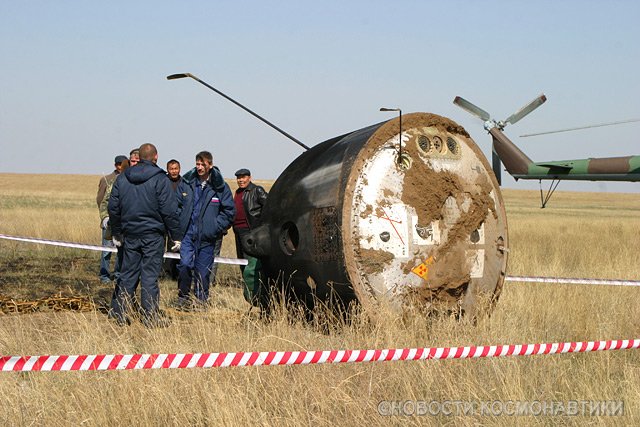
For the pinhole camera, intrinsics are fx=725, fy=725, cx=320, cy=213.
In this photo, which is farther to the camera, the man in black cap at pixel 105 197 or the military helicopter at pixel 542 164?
the military helicopter at pixel 542 164

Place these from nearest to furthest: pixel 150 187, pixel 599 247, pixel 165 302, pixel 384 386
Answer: pixel 384 386, pixel 150 187, pixel 165 302, pixel 599 247

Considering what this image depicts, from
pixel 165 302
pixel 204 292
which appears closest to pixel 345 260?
pixel 204 292

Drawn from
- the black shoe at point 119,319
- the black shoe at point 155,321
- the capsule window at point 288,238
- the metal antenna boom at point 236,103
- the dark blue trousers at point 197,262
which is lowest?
the black shoe at point 119,319

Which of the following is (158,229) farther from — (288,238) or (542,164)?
(542,164)

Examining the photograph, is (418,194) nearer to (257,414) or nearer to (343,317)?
(343,317)

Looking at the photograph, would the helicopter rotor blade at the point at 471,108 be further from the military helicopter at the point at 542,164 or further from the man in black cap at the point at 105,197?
the man in black cap at the point at 105,197

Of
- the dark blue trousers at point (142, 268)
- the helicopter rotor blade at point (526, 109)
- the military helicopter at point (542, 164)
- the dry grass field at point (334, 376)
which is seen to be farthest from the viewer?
the helicopter rotor blade at point (526, 109)

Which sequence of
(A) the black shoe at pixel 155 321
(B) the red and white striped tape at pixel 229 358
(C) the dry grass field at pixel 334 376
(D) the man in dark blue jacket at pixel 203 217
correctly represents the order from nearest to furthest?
(B) the red and white striped tape at pixel 229 358 → (C) the dry grass field at pixel 334 376 → (A) the black shoe at pixel 155 321 → (D) the man in dark blue jacket at pixel 203 217

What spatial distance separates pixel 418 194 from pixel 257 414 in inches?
→ 100

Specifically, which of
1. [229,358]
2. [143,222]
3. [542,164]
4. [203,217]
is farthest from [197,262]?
[542,164]

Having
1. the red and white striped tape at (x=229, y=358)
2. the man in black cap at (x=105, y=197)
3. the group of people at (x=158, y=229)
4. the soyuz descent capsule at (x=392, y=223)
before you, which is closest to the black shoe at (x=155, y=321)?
the group of people at (x=158, y=229)

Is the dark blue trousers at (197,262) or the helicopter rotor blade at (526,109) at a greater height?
the helicopter rotor blade at (526,109)

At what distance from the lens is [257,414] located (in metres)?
4.22

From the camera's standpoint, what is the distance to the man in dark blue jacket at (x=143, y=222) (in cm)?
723
